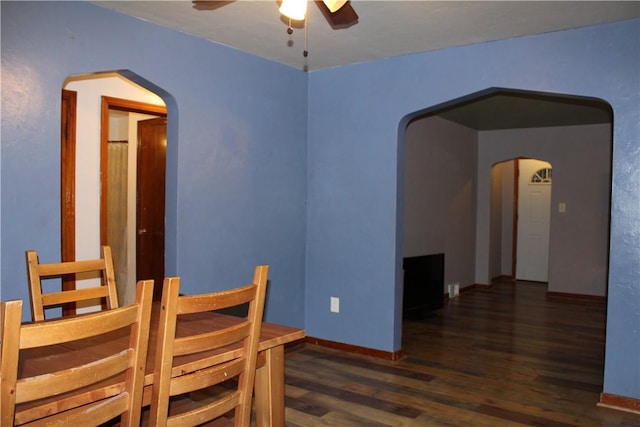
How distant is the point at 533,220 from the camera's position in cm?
872

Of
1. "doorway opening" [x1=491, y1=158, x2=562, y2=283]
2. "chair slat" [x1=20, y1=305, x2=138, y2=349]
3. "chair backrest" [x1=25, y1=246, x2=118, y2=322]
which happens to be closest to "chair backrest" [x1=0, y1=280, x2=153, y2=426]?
"chair slat" [x1=20, y1=305, x2=138, y2=349]

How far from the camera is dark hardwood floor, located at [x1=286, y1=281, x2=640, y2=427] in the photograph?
302cm

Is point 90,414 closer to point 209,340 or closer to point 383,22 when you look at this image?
point 209,340

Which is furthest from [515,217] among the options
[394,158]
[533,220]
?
[394,158]

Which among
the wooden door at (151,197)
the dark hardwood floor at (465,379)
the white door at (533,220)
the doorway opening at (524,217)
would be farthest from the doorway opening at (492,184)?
the wooden door at (151,197)

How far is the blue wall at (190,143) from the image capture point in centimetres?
261

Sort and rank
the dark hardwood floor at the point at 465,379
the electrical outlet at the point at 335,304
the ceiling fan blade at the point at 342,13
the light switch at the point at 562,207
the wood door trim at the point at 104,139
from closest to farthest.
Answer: the ceiling fan blade at the point at 342,13, the dark hardwood floor at the point at 465,379, the wood door trim at the point at 104,139, the electrical outlet at the point at 335,304, the light switch at the point at 562,207

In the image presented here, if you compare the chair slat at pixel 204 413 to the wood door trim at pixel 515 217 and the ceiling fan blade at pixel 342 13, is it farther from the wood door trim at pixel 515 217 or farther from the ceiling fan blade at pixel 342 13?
the wood door trim at pixel 515 217

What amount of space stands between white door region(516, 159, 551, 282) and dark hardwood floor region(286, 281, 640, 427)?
3016 mm

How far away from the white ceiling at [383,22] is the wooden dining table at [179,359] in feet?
5.30

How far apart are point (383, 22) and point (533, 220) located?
21.7ft

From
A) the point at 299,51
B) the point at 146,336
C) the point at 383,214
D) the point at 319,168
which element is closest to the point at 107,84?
the point at 299,51

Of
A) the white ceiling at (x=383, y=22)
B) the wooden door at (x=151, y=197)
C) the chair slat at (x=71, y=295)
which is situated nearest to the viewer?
the chair slat at (x=71, y=295)

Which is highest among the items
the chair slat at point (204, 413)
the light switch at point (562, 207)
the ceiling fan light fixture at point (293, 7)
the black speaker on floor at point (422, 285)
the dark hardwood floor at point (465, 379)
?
the ceiling fan light fixture at point (293, 7)
